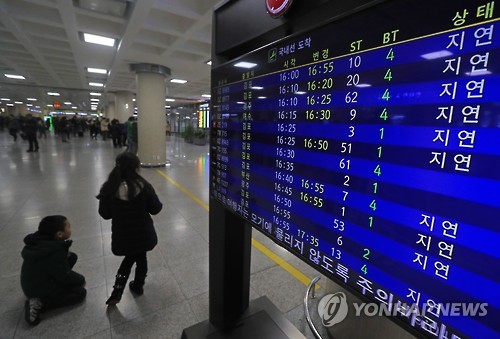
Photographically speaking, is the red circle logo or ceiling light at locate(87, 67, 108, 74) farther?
ceiling light at locate(87, 67, 108, 74)

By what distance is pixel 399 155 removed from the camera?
2.71ft

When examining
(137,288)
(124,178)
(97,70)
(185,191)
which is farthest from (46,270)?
(97,70)

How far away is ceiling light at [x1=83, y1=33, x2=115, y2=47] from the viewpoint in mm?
6020

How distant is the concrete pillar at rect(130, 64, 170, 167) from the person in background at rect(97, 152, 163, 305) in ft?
23.5

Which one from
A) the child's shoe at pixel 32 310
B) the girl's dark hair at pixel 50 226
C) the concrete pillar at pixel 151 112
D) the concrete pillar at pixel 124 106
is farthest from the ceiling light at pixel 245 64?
the concrete pillar at pixel 124 106

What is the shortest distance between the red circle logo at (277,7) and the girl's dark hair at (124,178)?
171 centimetres

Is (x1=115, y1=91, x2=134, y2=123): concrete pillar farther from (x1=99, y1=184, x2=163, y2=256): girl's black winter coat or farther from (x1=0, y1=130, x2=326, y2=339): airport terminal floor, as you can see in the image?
(x1=99, y1=184, x2=163, y2=256): girl's black winter coat

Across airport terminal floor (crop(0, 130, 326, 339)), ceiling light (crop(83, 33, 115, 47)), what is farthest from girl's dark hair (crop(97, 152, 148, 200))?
ceiling light (crop(83, 33, 115, 47))

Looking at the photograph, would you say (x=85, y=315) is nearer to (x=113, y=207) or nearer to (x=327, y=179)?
(x=113, y=207)

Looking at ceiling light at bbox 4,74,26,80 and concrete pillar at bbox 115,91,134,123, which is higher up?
ceiling light at bbox 4,74,26,80

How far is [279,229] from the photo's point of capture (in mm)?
1348

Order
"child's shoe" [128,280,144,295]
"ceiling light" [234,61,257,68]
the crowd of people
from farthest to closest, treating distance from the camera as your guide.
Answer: the crowd of people < "child's shoe" [128,280,144,295] < "ceiling light" [234,61,257,68]

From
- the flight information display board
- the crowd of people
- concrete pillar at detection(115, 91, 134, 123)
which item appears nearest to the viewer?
the flight information display board

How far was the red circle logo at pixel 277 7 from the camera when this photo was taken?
1212mm
